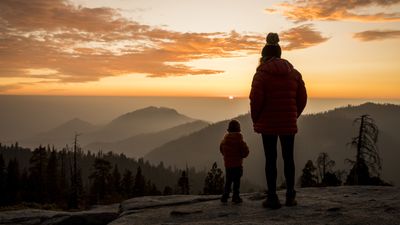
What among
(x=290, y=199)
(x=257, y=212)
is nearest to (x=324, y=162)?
(x=290, y=199)

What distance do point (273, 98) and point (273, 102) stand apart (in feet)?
0.30

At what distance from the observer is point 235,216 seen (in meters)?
8.64

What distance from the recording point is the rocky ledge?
766cm

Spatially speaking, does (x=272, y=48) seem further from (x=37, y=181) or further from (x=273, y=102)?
(x=37, y=181)

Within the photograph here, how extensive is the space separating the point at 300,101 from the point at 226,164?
10.8ft

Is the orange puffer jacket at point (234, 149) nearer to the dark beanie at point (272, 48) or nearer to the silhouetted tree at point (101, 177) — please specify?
the dark beanie at point (272, 48)

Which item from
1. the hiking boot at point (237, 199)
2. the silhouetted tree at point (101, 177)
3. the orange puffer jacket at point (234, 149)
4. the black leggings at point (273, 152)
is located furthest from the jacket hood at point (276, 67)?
the silhouetted tree at point (101, 177)

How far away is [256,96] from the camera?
8484 millimetres

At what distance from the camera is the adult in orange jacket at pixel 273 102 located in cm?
854

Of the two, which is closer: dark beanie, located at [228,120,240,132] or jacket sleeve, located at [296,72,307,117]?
jacket sleeve, located at [296,72,307,117]

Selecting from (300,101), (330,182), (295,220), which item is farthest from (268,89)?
(330,182)

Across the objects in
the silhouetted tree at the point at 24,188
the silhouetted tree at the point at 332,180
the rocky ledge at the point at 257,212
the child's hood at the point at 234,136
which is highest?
the child's hood at the point at 234,136

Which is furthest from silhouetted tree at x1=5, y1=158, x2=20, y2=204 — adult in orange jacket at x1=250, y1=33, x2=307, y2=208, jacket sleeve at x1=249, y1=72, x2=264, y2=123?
jacket sleeve at x1=249, y1=72, x2=264, y2=123

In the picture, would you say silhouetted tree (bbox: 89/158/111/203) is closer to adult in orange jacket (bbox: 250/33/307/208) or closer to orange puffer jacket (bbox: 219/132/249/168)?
orange puffer jacket (bbox: 219/132/249/168)
